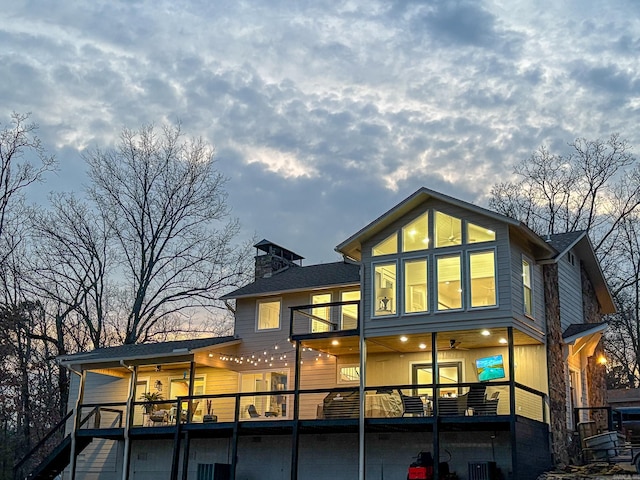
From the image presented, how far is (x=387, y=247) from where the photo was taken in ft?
65.8

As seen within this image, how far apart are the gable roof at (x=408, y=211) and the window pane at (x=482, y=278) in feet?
3.39

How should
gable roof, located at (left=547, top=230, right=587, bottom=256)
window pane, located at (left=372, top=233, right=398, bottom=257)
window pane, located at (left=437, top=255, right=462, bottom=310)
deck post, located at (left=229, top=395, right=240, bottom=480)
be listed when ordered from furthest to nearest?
gable roof, located at (left=547, top=230, right=587, bottom=256), deck post, located at (left=229, top=395, right=240, bottom=480), window pane, located at (left=372, top=233, right=398, bottom=257), window pane, located at (left=437, top=255, right=462, bottom=310)

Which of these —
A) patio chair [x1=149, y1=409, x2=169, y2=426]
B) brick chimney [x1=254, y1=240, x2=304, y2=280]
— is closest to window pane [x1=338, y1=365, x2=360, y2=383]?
patio chair [x1=149, y1=409, x2=169, y2=426]

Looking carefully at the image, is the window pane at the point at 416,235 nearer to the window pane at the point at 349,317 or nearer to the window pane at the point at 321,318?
the window pane at the point at 349,317

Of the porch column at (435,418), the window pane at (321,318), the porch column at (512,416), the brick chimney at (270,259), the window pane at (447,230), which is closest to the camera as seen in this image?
the porch column at (512,416)

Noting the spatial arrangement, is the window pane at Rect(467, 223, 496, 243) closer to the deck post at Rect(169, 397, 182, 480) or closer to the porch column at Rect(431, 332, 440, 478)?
the porch column at Rect(431, 332, 440, 478)

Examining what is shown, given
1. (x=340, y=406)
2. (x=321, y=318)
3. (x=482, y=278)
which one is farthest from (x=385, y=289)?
(x=340, y=406)

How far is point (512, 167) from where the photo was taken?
118ft

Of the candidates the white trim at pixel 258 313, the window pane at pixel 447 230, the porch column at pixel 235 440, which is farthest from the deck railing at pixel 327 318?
the window pane at pixel 447 230

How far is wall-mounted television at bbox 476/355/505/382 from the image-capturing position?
19.4 metres

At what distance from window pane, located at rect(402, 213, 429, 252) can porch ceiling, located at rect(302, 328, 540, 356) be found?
2333 millimetres

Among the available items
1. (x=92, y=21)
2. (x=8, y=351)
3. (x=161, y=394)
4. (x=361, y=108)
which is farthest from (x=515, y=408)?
(x=8, y=351)

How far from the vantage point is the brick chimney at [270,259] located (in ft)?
90.3

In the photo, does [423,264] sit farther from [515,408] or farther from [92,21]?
[92,21]
